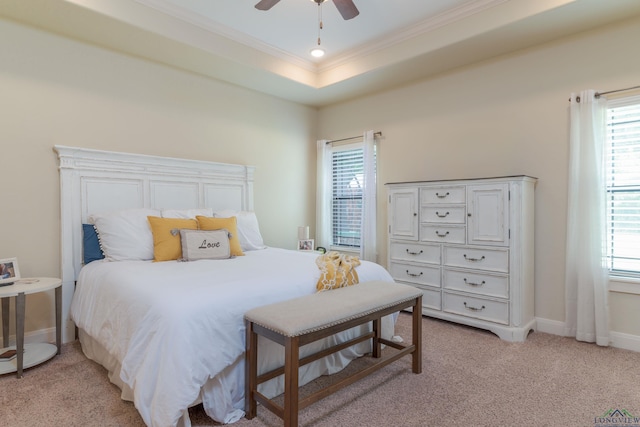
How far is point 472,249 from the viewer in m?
3.23

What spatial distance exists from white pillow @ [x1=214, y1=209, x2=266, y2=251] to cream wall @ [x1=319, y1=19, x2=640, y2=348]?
6.09ft

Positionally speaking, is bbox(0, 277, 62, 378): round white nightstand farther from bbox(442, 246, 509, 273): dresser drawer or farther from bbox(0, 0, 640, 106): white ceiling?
bbox(442, 246, 509, 273): dresser drawer

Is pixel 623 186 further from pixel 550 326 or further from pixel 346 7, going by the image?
pixel 346 7

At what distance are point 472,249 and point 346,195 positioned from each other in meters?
1.99

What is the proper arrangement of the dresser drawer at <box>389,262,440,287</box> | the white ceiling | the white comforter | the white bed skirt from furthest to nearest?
the dresser drawer at <box>389,262,440,287</box> → the white ceiling → the white bed skirt → the white comforter

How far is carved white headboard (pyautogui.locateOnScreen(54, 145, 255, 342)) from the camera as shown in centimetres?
295

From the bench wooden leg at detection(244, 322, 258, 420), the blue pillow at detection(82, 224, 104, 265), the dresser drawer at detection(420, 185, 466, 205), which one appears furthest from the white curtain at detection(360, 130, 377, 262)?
the blue pillow at detection(82, 224, 104, 265)

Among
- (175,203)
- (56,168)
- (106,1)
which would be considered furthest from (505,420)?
(106,1)

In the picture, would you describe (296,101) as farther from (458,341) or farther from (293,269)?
(458,341)

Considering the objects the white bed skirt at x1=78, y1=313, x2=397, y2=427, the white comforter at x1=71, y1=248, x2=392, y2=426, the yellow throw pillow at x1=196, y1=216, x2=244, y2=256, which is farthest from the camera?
the yellow throw pillow at x1=196, y1=216, x2=244, y2=256

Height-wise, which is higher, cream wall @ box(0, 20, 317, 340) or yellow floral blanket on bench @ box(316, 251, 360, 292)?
cream wall @ box(0, 20, 317, 340)

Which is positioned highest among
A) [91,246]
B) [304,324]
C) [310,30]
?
[310,30]

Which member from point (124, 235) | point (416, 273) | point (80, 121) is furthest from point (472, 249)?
point (80, 121)

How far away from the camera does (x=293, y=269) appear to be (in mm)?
2445
